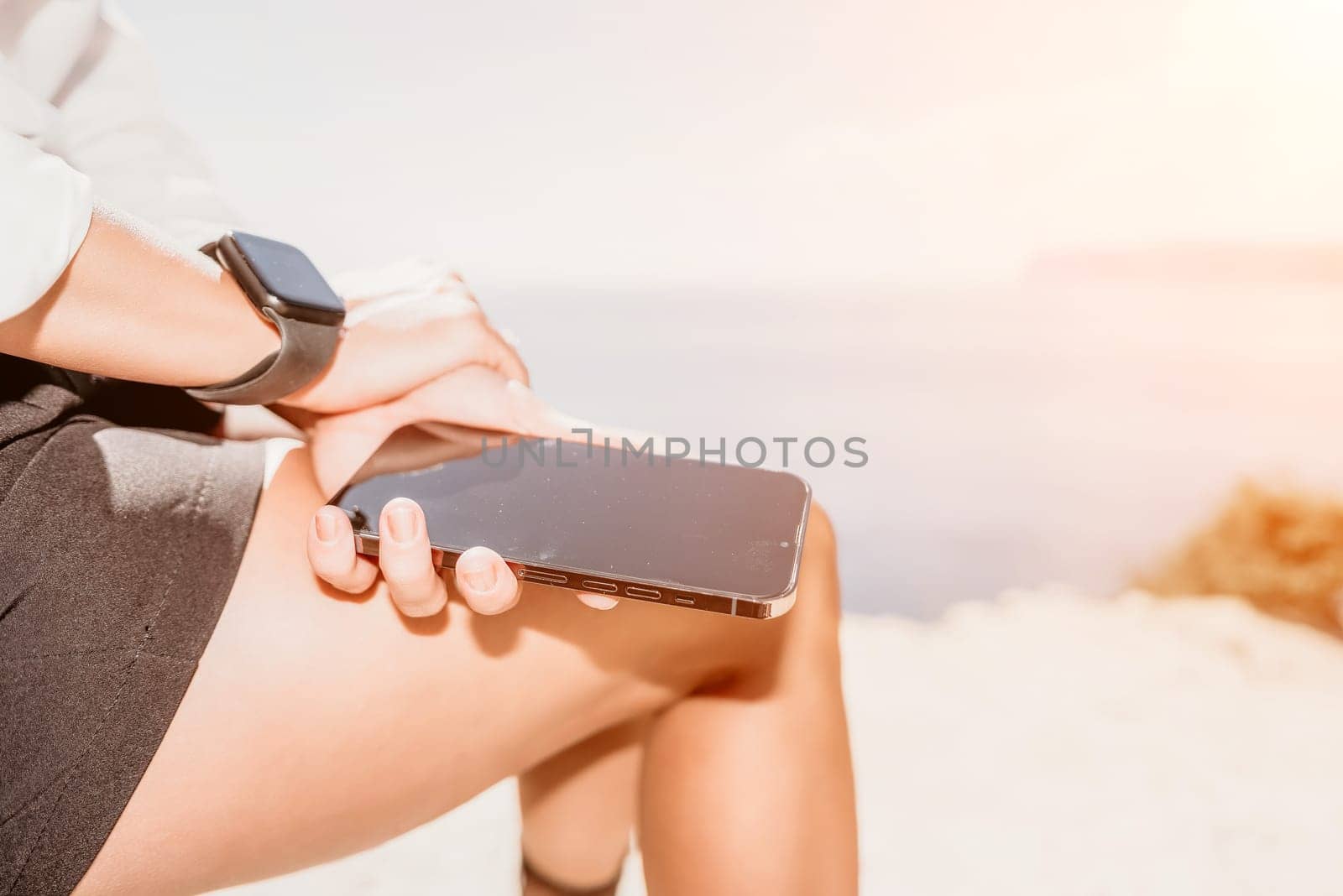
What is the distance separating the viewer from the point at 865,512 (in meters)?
1.29

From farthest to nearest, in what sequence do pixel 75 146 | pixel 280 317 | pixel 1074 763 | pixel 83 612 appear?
pixel 1074 763 → pixel 75 146 → pixel 280 317 → pixel 83 612

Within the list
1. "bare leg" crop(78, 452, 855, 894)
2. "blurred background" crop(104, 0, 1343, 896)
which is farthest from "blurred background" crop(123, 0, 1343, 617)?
"bare leg" crop(78, 452, 855, 894)

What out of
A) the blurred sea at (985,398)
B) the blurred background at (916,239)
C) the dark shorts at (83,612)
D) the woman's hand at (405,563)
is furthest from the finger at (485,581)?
the blurred sea at (985,398)

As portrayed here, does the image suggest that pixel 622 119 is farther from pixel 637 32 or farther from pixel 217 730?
pixel 217 730

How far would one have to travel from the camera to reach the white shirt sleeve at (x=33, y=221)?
13.4 inches

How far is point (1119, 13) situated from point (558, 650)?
1.27 m

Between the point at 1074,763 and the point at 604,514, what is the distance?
2.44 ft

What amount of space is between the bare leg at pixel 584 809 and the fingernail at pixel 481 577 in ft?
0.76

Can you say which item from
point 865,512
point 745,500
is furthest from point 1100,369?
point 745,500

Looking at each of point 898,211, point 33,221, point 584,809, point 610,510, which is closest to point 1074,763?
point 584,809

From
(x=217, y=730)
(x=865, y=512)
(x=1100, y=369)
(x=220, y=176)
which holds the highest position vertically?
(x=220, y=176)

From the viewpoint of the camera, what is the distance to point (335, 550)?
0.36 m

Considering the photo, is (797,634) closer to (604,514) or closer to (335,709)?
(604,514)

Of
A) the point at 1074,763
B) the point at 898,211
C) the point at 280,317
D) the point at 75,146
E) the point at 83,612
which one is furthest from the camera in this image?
the point at 898,211
